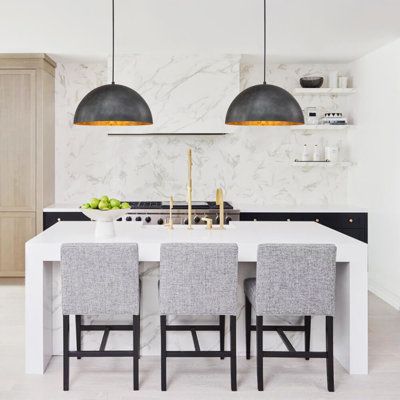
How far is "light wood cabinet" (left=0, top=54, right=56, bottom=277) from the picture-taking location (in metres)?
5.66

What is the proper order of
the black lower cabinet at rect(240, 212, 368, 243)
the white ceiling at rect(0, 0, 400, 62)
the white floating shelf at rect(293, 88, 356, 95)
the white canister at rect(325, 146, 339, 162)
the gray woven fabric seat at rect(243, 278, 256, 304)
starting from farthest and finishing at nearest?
the white canister at rect(325, 146, 339, 162) < the white floating shelf at rect(293, 88, 356, 95) < the black lower cabinet at rect(240, 212, 368, 243) < the white ceiling at rect(0, 0, 400, 62) < the gray woven fabric seat at rect(243, 278, 256, 304)

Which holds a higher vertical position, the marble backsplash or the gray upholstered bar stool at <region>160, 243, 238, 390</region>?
the marble backsplash

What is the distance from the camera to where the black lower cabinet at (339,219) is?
5.60 m

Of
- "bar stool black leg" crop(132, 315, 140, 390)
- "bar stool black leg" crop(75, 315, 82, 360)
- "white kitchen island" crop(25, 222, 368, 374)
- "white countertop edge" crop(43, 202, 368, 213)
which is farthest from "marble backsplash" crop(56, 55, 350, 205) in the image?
"bar stool black leg" crop(132, 315, 140, 390)

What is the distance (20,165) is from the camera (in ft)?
18.7

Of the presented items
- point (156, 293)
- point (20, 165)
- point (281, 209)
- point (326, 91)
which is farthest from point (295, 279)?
point (20, 165)

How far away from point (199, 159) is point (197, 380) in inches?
132

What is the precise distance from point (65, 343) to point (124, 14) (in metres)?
2.55

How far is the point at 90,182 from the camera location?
6156mm

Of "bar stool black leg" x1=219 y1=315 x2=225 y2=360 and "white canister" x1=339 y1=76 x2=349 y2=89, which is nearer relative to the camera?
"bar stool black leg" x1=219 y1=315 x2=225 y2=360

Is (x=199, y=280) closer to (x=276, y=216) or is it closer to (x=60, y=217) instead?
(x=276, y=216)

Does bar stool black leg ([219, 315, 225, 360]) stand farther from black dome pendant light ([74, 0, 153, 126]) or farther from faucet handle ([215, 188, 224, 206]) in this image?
black dome pendant light ([74, 0, 153, 126])

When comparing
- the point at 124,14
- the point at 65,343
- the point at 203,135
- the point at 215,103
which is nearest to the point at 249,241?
the point at 65,343

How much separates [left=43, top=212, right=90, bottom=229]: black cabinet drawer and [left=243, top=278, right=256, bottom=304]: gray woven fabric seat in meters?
2.67
